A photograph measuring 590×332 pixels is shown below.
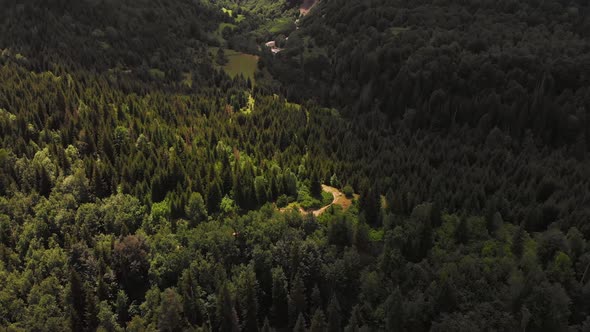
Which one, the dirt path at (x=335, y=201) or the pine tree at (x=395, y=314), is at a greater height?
the pine tree at (x=395, y=314)

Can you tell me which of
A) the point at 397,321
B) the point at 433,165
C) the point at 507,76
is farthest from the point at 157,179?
the point at 507,76

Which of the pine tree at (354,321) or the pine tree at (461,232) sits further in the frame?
the pine tree at (461,232)

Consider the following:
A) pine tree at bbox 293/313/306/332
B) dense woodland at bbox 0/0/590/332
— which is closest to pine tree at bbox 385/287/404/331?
dense woodland at bbox 0/0/590/332

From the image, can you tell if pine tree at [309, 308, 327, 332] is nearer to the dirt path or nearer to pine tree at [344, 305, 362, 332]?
pine tree at [344, 305, 362, 332]

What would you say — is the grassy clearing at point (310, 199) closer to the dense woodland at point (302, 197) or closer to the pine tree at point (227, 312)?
the dense woodland at point (302, 197)

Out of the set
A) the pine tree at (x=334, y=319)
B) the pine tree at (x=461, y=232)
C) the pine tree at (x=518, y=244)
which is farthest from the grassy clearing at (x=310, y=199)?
the pine tree at (x=518, y=244)

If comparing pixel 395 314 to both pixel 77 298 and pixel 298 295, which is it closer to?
pixel 298 295

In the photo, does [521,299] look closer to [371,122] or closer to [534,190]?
[534,190]

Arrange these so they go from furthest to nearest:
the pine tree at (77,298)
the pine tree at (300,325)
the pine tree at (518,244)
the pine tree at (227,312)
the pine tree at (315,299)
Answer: the pine tree at (518,244) < the pine tree at (315,299) < the pine tree at (77,298) < the pine tree at (227,312) < the pine tree at (300,325)
